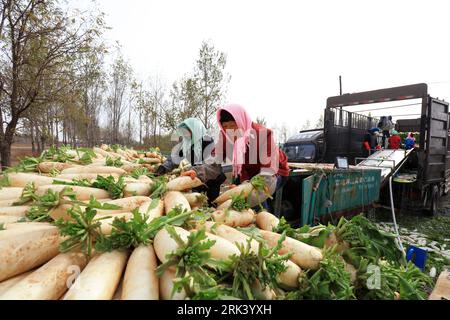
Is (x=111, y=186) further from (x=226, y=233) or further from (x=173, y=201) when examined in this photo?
(x=226, y=233)

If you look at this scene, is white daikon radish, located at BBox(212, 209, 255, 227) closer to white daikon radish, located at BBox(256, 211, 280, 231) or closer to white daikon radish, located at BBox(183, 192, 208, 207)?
white daikon radish, located at BBox(256, 211, 280, 231)

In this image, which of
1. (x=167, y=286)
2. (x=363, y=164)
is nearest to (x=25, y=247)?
(x=167, y=286)

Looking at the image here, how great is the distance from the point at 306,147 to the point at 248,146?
6407mm

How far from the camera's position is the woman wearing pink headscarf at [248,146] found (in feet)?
8.48

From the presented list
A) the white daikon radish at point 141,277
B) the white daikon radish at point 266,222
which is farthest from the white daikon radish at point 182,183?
the white daikon radish at point 141,277

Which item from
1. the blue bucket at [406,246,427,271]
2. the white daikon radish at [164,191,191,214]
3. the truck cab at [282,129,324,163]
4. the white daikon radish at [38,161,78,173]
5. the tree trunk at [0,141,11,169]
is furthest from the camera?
the truck cab at [282,129,324,163]

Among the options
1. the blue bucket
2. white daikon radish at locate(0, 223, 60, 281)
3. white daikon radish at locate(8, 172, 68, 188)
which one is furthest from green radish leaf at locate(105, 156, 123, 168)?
the blue bucket

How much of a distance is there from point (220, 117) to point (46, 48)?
770 centimetres

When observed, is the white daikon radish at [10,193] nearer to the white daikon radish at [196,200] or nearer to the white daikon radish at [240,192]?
the white daikon radish at [196,200]

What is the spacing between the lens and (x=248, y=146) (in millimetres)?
2676

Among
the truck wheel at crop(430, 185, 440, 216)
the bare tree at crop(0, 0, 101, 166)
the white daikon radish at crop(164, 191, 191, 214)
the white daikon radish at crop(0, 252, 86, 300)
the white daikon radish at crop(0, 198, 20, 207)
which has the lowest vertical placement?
the truck wheel at crop(430, 185, 440, 216)

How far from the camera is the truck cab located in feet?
27.4

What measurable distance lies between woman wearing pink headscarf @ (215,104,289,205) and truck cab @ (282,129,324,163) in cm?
582
